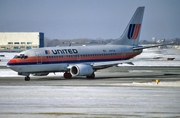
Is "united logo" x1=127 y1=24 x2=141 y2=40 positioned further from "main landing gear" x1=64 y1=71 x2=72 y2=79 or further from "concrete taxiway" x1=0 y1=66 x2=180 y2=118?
"concrete taxiway" x1=0 y1=66 x2=180 y2=118

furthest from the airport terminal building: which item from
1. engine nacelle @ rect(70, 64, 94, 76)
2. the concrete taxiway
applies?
the concrete taxiway

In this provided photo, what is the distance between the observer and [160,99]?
25.1 metres

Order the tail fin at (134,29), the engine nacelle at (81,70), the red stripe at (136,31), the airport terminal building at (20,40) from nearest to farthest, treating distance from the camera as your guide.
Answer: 1. the engine nacelle at (81,70)
2. the tail fin at (134,29)
3. the red stripe at (136,31)
4. the airport terminal building at (20,40)

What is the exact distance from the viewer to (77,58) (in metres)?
44.7

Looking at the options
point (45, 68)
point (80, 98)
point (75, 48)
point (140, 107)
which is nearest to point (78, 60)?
point (75, 48)

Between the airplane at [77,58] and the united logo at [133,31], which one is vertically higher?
the united logo at [133,31]

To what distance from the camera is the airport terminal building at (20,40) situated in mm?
157500

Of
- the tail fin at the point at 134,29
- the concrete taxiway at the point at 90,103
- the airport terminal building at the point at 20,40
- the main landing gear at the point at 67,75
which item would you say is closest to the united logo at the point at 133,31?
the tail fin at the point at 134,29

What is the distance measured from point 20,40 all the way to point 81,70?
122 meters

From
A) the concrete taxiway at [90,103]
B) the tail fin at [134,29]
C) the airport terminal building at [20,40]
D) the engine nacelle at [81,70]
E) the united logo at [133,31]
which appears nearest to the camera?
the concrete taxiway at [90,103]

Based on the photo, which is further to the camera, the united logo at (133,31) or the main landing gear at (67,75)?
the united logo at (133,31)

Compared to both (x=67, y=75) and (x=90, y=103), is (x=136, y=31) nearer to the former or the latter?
(x=67, y=75)

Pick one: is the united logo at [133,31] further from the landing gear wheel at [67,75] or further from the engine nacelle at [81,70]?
the landing gear wheel at [67,75]

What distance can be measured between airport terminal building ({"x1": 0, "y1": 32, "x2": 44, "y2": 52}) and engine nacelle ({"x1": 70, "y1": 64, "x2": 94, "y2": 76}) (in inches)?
4415
